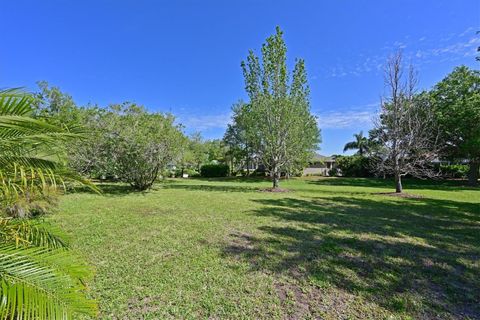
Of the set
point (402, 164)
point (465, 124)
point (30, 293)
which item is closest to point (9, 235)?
point (30, 293)

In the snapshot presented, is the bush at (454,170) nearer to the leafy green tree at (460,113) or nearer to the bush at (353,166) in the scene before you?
the leafy green tree at (460,113)

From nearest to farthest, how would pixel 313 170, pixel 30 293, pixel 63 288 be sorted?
1. pixel 30 293
2. pixel 63 288
3. pixel 313 170

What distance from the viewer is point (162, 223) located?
678cm

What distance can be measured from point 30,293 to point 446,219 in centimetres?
1045

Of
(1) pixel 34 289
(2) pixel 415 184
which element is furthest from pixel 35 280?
(2) pixel 415 184

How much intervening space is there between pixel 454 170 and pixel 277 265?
111ft

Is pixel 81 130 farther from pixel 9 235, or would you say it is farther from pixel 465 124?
pixel 465 124

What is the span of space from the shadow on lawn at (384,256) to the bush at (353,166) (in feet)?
82.2

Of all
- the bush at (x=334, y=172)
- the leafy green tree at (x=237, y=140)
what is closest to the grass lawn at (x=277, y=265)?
the leafy green tree at (x=237, y=140)

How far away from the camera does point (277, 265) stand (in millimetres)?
4203

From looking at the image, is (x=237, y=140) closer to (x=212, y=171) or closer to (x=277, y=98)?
(x=212, y=171)

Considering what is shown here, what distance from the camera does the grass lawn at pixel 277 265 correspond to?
3.08m

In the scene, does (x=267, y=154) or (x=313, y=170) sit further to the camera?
(x=313, y=170)

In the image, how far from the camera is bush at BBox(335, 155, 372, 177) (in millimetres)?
31859
